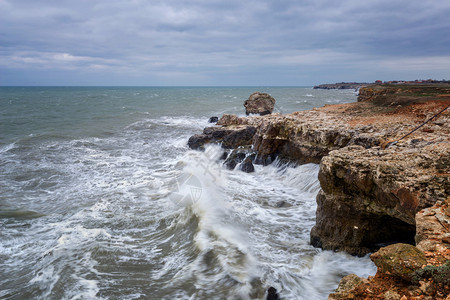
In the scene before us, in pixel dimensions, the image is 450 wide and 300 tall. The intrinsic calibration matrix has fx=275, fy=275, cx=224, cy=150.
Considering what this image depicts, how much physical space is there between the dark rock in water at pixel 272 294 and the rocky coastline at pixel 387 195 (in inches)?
95.2

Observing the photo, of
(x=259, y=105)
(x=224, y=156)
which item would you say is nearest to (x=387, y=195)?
(x=224, y=156)

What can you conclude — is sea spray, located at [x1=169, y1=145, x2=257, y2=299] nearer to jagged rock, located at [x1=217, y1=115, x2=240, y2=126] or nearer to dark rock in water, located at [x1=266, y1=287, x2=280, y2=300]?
dark rock in water, located at [x1=266, y1=287, x2=280, y2=300]

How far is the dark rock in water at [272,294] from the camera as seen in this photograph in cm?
630

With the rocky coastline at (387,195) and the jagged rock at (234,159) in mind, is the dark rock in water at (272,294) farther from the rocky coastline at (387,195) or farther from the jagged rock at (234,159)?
the jagged rock at (234,159)

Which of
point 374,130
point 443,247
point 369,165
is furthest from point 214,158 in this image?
point 443,247

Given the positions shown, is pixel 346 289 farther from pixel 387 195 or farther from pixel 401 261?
pixel 387 195

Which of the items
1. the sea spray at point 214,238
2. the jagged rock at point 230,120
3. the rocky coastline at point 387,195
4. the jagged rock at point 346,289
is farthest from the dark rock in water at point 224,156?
the jagged rock at point 346,289

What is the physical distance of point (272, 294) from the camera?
250 inches

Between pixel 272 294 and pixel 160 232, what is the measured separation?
16.4 feet

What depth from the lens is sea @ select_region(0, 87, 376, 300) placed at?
7027 mm

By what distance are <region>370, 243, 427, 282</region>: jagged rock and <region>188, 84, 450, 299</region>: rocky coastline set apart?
0.01 m

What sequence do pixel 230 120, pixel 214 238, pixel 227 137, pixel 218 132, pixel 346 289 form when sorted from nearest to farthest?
pixel 346 289 → pixel 214 238 → pixel 227 137 → pixel 218 132 → pixel 230 120

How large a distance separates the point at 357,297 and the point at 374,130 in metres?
9.74

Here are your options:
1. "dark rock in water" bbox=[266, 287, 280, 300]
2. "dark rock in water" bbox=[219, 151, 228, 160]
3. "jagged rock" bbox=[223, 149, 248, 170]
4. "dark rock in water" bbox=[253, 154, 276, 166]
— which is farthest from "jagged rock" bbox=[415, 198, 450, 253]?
"dark rock in water" bbox=[219, 151, 228, 160]
